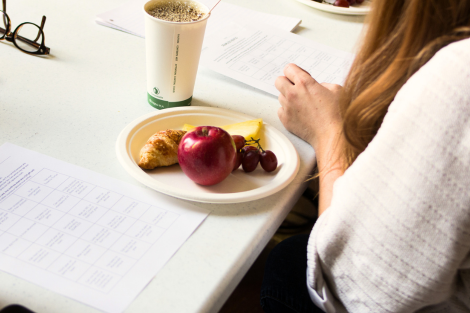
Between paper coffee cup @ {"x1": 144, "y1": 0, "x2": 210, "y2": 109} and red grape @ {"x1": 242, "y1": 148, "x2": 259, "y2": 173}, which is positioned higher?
paper coffee cup @ {"x1": 144, "y1": 0, "x2": 210, "y2": 109}

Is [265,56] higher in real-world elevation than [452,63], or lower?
lower

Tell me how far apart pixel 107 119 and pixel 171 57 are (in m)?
0.17

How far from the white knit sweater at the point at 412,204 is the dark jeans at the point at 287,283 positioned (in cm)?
18

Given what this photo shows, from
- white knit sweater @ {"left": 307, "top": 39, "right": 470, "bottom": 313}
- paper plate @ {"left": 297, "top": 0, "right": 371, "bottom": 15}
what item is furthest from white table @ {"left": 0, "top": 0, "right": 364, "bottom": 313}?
paper plate @ {"left": 297, "top": 0, "right": 371, "bottom": 15}

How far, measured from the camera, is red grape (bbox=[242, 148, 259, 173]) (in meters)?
0.63

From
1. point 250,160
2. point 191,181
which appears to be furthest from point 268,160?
point 191,181

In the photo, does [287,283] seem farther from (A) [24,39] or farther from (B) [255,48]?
(A) [24,39]

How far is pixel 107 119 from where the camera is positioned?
0.71 m

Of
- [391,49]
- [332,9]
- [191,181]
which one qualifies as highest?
[391,49]

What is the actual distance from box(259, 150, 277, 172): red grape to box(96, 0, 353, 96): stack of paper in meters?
0.27

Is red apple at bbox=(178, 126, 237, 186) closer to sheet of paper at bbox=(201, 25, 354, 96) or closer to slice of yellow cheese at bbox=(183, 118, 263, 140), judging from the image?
slice of yellow cheese at bbox=(183, 118, 263, 140)

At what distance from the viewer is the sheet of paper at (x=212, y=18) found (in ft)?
3.38

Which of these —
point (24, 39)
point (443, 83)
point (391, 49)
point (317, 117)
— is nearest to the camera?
point (443, 83)

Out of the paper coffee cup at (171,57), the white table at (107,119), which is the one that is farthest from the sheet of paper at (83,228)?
the paper coffee cup at (171,57)
